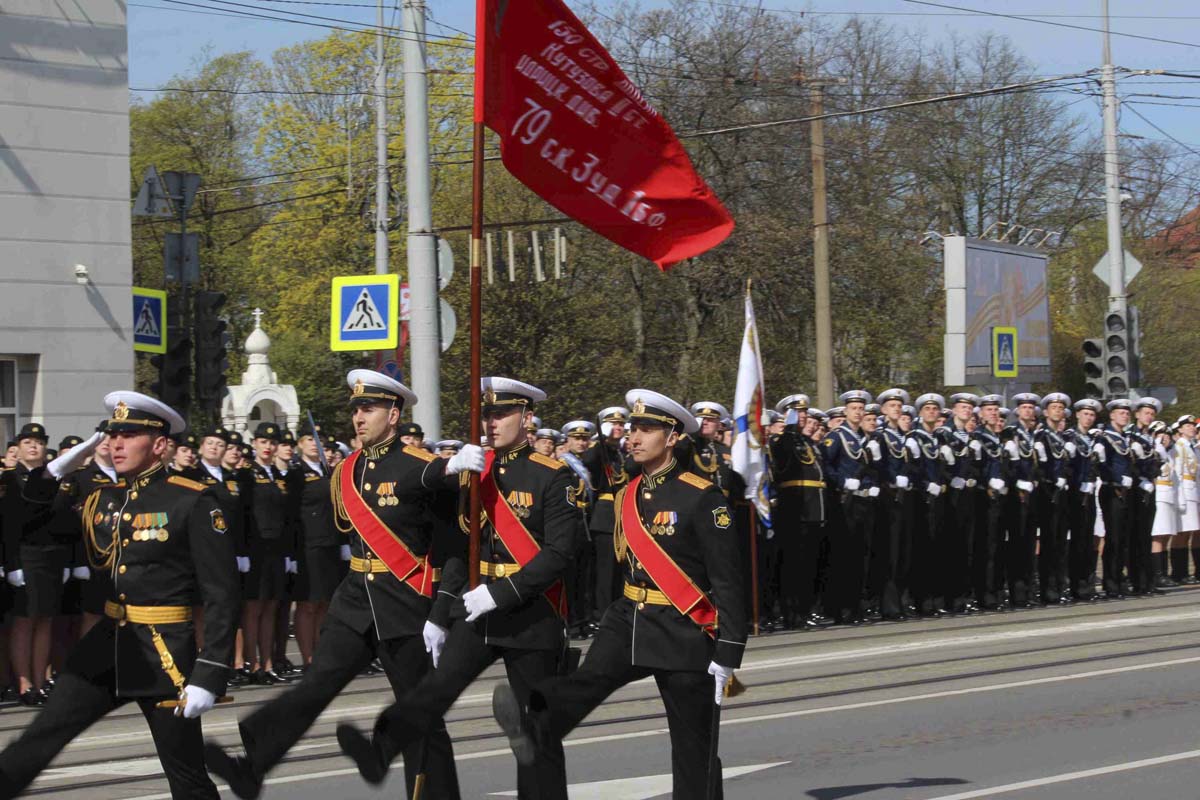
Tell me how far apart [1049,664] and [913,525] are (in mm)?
4543

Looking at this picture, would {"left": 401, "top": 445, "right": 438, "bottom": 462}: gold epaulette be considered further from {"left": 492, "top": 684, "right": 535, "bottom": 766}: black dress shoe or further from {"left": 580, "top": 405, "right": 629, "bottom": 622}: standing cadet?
{"left": 580, "top": 405, "right": 629, "bottom": 622}: standing cadet

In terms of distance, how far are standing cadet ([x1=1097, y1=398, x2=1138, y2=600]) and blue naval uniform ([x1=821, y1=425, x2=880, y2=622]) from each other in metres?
3.80

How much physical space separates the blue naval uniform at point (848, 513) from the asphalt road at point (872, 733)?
2258 mm

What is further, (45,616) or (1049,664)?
(1049,664)

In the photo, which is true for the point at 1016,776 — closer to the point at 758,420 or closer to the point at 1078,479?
the point at 758,420

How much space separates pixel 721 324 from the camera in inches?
1441

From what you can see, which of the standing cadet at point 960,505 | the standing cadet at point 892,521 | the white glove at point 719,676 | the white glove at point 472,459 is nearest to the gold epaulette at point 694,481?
the white glove at point 719,676

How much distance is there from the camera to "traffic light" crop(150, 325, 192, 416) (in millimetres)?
17109

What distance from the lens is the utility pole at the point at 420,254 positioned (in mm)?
16984

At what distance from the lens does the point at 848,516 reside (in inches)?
677

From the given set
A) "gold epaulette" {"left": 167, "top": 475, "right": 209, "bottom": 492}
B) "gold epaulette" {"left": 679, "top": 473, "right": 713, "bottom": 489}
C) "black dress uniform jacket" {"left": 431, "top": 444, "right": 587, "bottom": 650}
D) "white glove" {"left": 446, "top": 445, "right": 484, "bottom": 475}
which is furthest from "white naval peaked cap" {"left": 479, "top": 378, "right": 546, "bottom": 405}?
"gold epaulette" {"left": 167, "top": 475, "right": 209, "bottom": 492}

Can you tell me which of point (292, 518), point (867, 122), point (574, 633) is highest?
point (867, 122)

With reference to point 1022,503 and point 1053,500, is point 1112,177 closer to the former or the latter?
point 1053,500

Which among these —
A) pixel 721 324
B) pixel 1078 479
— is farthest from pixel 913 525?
pixel 721 324
